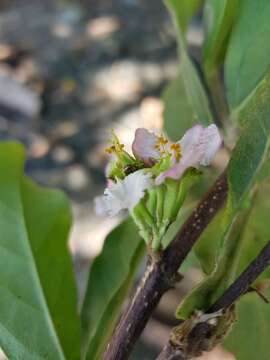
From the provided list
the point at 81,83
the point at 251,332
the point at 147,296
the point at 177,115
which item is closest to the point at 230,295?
the point at 147,296

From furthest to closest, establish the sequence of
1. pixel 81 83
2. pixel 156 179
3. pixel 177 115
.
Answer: pixel 81 83 → pixel 177 115 → pixel 156 179

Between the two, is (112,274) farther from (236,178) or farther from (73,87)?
(73,87)

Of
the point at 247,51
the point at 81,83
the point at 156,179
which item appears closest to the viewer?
the point at 156,179

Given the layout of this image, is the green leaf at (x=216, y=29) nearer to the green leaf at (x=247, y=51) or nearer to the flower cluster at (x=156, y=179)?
the green leaf at (x=247, y=51)

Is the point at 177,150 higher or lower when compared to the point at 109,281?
higher

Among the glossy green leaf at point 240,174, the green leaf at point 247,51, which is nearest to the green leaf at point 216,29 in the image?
the green leaf at point 247,51

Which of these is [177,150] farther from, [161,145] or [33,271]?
[33,271]
